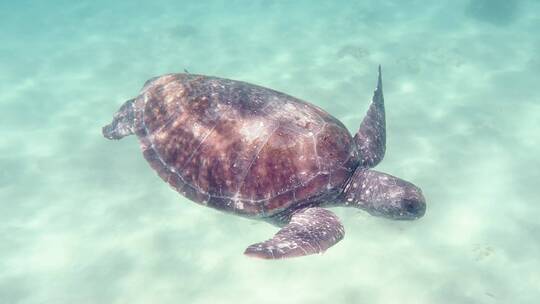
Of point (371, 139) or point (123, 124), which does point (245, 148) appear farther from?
point (123, 124)

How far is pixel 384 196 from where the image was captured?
20.1 feet

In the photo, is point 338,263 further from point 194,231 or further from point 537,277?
point 537,277

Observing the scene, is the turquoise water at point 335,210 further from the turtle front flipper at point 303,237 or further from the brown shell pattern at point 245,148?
the brown shell pattern at point 245,148

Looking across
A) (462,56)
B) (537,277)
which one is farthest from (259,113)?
(462,56)

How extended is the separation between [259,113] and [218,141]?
0.78 m

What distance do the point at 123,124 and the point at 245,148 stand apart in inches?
126

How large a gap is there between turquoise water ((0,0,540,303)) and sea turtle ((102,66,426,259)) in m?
2.17

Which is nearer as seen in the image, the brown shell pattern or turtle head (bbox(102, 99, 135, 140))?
the brown shell pattern

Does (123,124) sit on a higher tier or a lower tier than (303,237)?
higher

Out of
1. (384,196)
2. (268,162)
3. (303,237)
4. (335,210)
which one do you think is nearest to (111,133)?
(268,162)

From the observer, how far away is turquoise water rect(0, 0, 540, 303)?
7633 mm

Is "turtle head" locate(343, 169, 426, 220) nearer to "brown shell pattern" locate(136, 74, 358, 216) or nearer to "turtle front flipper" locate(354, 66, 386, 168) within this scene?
"brown shell pattern" locate(136, 74, 358, 216)

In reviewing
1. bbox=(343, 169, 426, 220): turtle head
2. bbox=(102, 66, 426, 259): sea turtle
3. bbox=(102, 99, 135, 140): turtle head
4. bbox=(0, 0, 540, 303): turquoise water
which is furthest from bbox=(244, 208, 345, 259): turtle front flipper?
bbox=(102, 99, 135, 140): turtle head

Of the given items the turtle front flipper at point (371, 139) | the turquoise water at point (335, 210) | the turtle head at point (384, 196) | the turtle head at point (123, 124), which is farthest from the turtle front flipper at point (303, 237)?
the turtle head at point (123, 124)
